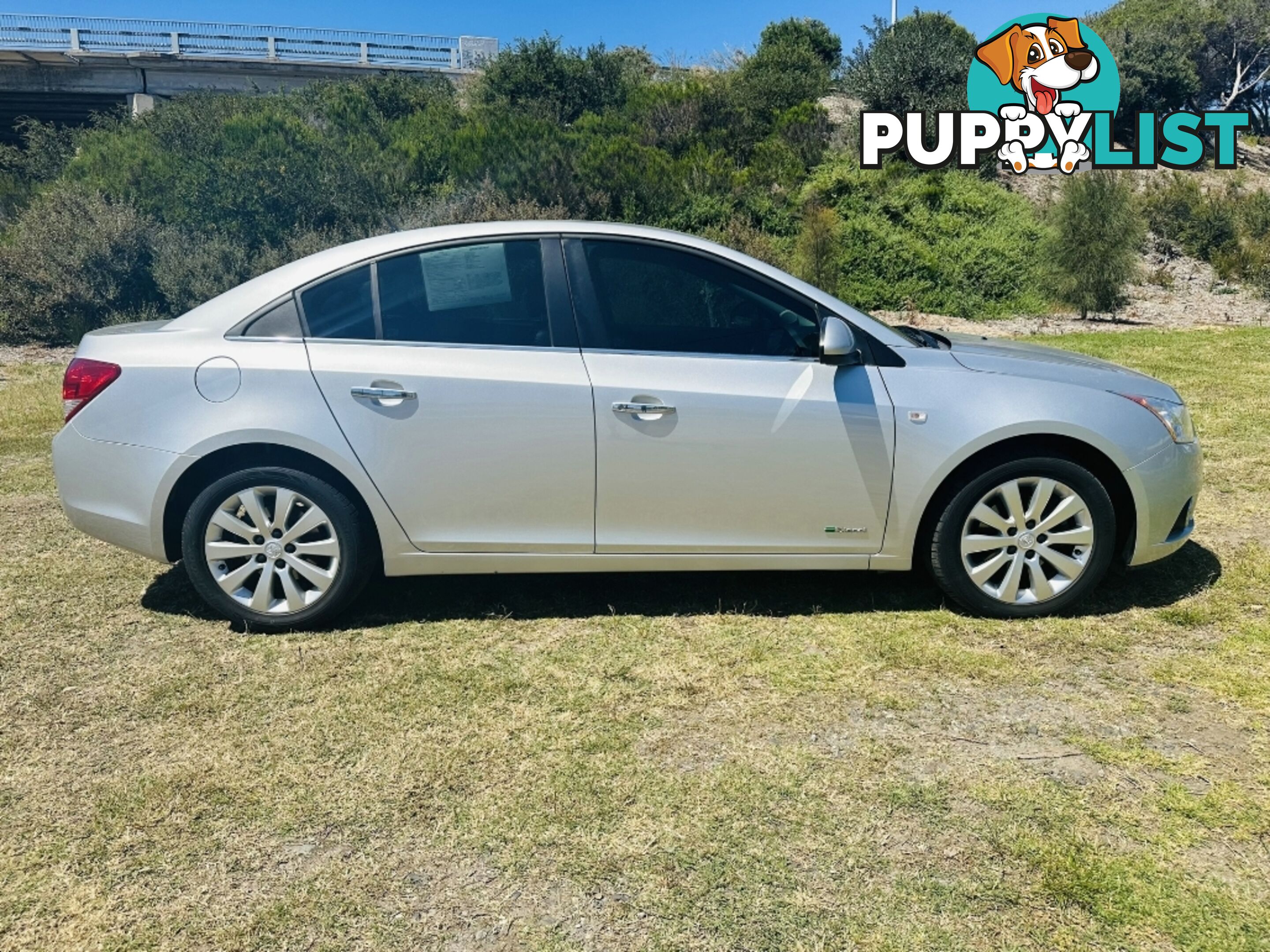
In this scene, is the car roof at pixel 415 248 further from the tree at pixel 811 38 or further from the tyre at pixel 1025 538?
the tree at pixel 811 38

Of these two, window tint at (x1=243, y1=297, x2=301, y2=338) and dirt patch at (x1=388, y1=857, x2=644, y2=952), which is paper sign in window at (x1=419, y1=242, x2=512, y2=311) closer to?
window tint at (x1=243, y1=297, x2=301, y2=338)

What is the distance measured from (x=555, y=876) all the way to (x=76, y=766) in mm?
1681

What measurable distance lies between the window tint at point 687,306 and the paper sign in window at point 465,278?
310 millimetres

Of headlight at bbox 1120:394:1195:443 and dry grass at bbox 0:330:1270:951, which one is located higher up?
headlight at bbox 1120:394:1195:443

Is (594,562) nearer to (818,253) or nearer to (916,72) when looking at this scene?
(818,253)

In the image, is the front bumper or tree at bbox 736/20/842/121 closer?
the front bumper

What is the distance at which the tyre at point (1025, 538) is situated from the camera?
412 cm

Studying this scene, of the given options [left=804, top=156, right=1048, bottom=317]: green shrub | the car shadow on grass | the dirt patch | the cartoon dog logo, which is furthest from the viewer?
the cartoon dog logo

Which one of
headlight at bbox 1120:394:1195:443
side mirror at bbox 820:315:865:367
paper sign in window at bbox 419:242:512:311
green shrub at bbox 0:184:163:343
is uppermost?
green shrub at bbox 0:184:163:343

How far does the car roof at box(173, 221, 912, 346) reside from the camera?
4168mm

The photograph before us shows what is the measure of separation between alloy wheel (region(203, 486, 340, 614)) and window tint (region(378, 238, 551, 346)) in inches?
32.5

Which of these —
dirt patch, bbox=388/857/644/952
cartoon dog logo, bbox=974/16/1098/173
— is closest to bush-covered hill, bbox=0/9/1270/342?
cartoon dog logo, bbox=974/16/1098/173

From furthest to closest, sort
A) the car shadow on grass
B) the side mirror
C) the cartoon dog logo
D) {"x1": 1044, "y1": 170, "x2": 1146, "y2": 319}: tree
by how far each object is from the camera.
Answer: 1. the cartoon dog logo
2. {"x1": 1044, "y1": 170, "x2": 1146, "y2": 319}: tree
3. the car shadow on grass
4. the side mirror

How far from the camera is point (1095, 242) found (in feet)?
48.7
